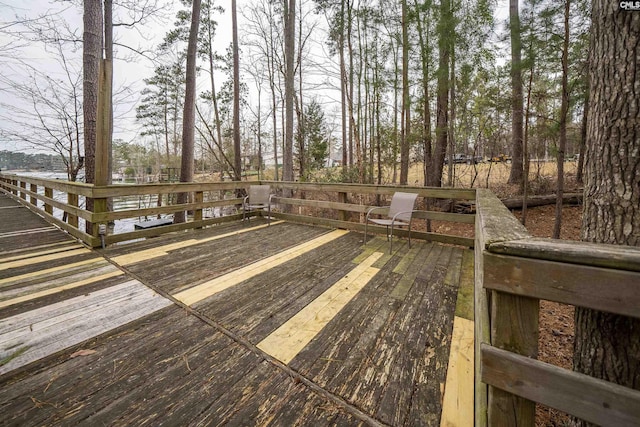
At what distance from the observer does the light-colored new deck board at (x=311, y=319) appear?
1617 millimetres

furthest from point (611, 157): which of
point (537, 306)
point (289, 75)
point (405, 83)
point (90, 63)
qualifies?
point (289, 75)

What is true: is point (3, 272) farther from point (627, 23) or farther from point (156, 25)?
point (156, 25)

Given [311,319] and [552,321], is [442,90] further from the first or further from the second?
[311,319]

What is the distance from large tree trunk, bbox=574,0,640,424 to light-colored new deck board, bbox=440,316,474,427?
47cm

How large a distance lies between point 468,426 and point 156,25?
29.0 feet

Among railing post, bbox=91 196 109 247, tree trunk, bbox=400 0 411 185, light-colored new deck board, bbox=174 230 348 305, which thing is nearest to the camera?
light-colored new deck board, bbox=174 230 348 305

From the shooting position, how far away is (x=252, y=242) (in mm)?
3857

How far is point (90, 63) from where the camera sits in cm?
458

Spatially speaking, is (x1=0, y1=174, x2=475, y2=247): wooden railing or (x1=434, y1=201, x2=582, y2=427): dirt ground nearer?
(x1=434, y1=201, x2=582, y2=427): dirt ground

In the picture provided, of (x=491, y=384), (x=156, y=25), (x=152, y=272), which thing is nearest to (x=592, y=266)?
(x=491, y=384)

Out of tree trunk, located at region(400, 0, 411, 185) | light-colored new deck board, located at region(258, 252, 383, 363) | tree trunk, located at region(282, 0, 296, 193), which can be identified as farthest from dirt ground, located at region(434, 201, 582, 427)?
tree trunk, located at region(282, 0, 296, 193)

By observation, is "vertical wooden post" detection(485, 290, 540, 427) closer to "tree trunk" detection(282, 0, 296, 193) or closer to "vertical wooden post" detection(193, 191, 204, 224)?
"vertical wooden post" detection(193, 191, 204, 224)

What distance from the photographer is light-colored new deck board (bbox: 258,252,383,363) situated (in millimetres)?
1617

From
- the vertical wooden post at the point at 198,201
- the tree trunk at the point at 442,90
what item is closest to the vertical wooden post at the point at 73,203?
the vertical wooden post at the point at 198,201
